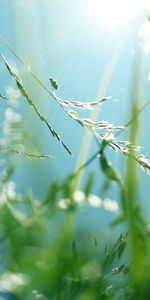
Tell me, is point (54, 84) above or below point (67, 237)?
above

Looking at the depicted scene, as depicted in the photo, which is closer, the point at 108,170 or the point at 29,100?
the point at 108,170

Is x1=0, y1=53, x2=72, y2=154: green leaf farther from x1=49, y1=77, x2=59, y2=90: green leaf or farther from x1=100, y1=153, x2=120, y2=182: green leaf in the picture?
x1=100, y1=153, x2=120, y2=182: green leaf

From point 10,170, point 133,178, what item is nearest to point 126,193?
point 133,178

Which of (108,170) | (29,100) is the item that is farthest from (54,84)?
(108,170)

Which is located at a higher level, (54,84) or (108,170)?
(54,84)

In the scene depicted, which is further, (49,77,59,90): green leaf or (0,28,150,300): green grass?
(49,77,59,90): green leaf

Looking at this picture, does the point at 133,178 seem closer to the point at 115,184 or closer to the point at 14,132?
the point at 115,184

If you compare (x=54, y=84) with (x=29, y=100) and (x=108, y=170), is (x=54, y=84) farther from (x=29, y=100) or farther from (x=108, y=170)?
(x=108, y=170)

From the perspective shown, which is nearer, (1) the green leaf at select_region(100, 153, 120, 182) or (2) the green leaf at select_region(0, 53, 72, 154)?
(1) the green leaf at select_region(100, 153, 120, 182)

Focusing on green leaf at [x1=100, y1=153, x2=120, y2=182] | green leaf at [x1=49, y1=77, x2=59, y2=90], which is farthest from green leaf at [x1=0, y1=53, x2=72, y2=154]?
green leaf at [x1=100, y1=153, x2=120, y2=182]

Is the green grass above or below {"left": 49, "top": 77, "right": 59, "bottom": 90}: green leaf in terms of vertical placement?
below

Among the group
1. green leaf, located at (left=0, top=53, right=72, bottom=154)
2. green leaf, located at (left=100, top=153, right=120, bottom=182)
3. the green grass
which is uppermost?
green leaf, located at (left=0, top=53, right=72, bottom=154)
